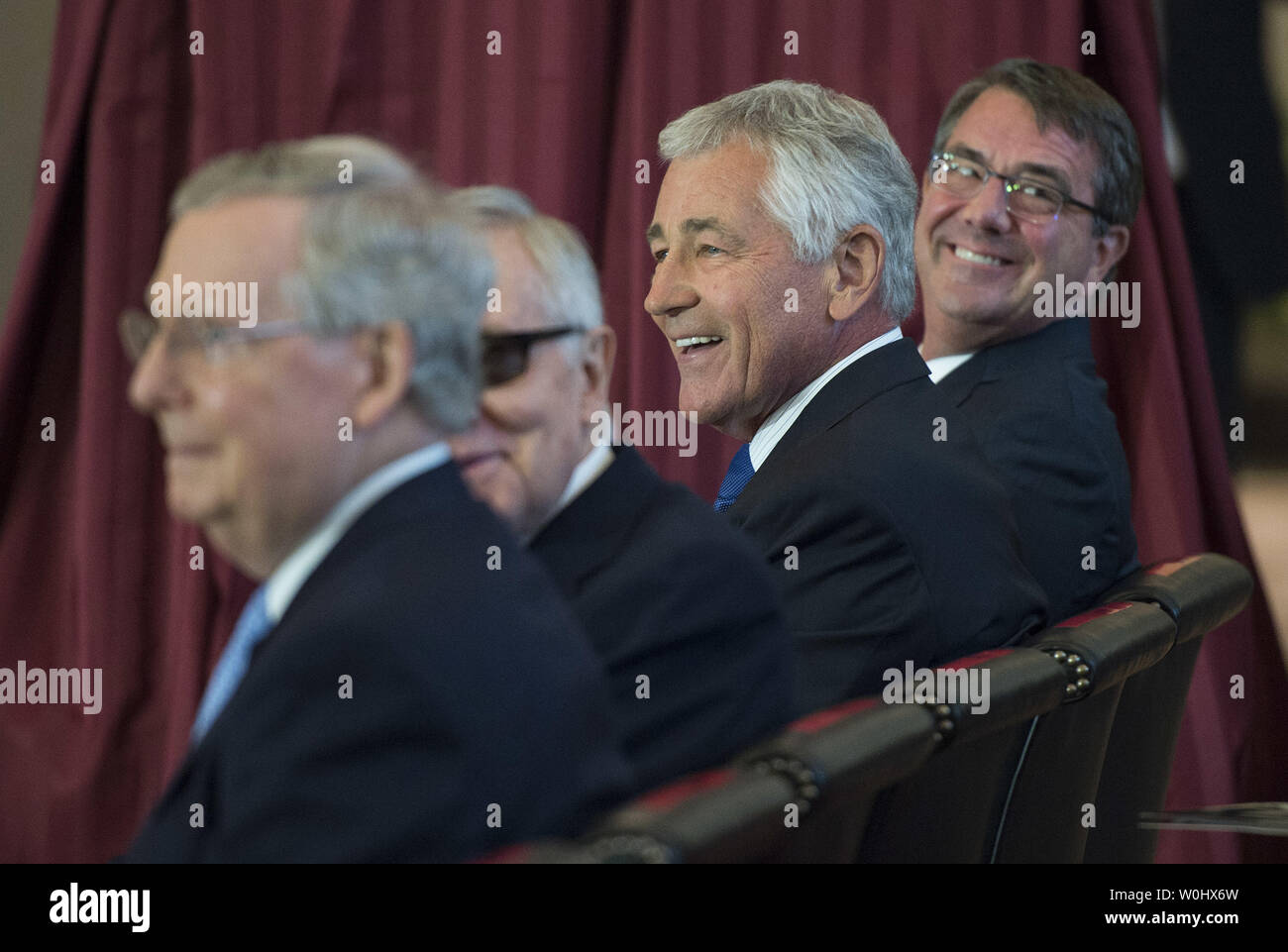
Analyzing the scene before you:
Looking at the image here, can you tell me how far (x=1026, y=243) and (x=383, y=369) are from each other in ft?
5.56

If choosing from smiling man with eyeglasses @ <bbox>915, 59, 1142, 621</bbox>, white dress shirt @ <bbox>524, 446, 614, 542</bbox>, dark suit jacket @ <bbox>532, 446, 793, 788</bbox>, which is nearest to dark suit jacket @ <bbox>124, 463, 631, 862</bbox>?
dark suit jacket @ <bbox>532, 446, 793, 788</bbox>

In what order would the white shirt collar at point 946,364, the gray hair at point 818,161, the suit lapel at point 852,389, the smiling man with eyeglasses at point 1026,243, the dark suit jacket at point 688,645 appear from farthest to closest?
the white shirt collar at point 946,364 < the smiling man with eyeglasses at point 1026,243 < the gray hair at point 818,161 < the suit lapel at point 852,389 < the dark suit jacket at point 688,645

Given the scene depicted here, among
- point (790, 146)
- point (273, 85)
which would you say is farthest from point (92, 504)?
point (790, 146)

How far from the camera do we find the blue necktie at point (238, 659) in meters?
1.08

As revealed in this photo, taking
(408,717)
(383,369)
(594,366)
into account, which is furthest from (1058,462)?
(408,717)

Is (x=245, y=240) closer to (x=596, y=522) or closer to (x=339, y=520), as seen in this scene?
(x=339, y=520)

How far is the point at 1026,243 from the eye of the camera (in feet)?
8.21

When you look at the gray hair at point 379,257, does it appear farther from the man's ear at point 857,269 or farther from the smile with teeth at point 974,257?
the smile with teeth at point 974,257

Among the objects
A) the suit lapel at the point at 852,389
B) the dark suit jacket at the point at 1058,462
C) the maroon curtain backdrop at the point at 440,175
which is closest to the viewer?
the suit lapel at the point at 852,389

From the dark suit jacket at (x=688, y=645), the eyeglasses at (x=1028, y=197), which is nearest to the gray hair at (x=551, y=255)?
the dark suit jacket at (x=688, y=645)

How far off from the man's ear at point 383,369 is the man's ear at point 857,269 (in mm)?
1003

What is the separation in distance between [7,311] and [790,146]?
2157 mm

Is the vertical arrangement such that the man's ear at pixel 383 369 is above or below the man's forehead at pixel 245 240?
below

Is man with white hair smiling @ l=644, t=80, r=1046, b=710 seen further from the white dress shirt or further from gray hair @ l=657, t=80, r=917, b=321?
the white dress shirt
